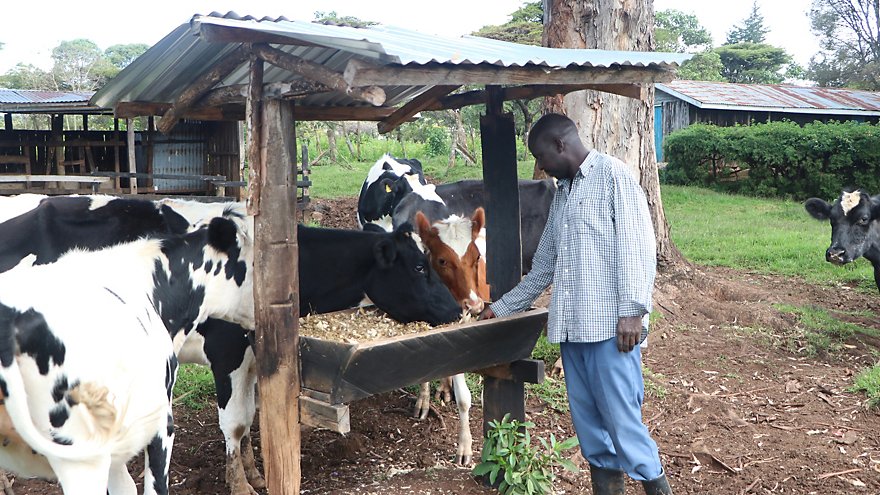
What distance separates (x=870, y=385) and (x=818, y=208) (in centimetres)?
359

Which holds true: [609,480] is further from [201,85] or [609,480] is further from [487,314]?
[201,85]

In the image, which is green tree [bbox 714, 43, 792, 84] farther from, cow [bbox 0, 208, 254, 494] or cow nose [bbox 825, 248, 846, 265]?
cow [bbox 0, 208, 254, 494]

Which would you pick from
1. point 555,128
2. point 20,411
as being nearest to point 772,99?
point 555,128

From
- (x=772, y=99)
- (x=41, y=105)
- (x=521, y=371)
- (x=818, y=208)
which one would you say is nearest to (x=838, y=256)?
(x=818, y=208)

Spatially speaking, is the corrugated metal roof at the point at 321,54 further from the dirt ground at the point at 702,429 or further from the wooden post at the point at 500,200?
the dirt ground at the point at 702,429

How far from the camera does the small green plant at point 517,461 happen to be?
4488 millimetres

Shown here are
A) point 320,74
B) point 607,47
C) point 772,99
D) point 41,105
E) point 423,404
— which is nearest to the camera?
point 320,74

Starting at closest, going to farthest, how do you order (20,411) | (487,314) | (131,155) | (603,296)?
1. (20,411)
2. (603,296)
3. (487,314)
4. (131,155)

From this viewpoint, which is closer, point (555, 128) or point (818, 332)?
point (555, 128)

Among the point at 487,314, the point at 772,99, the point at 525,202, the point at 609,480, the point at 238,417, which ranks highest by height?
the point at 772,99

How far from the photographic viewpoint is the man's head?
4.29 m

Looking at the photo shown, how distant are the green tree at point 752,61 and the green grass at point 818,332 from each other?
42906 millimetres

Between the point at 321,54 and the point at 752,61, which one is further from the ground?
the point at 752,61

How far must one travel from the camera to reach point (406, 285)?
5.12 metres
